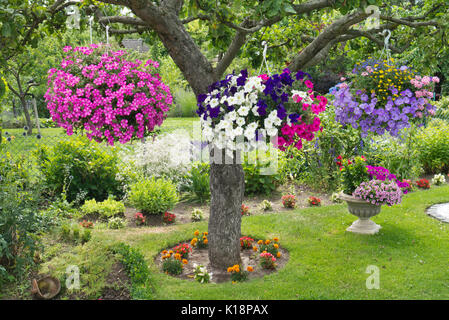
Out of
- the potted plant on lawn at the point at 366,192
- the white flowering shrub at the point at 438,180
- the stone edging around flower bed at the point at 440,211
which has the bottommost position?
the stone edging around flower bed at the point at 440,211

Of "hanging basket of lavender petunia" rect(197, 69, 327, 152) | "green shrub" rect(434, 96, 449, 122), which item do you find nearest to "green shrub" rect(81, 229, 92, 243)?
"hanging basket of lavender petunia" rect(197, 69, 327, 152)

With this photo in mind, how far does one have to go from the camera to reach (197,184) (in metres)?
6.36

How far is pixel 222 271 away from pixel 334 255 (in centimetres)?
126

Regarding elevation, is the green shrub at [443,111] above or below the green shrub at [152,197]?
above

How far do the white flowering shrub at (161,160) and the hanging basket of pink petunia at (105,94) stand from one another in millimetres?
3221

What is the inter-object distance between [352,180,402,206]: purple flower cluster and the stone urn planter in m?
0.10

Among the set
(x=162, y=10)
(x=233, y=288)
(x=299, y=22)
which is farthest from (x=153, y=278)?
(x=299, y=22)

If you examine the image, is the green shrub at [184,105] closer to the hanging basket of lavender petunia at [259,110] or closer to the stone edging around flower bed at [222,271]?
the stone edging around flower bed at [222,271]

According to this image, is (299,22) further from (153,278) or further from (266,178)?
(153,278)

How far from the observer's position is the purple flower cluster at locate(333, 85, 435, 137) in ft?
11.7

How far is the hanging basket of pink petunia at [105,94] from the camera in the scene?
10.4 feet

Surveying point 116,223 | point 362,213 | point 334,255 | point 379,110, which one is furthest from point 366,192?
point 116,223

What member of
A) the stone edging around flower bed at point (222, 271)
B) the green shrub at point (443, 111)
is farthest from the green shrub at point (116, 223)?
the green shrub at point (443, 111)

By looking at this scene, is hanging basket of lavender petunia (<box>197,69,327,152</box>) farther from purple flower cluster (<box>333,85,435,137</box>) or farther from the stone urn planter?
the stone urn planter
